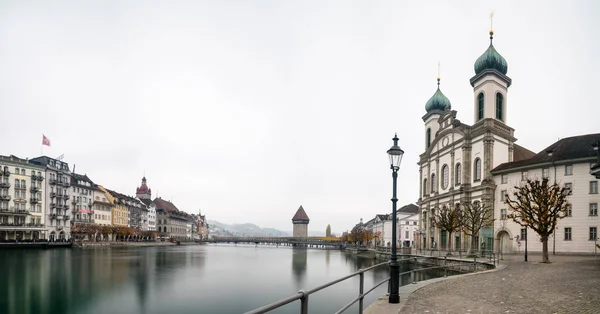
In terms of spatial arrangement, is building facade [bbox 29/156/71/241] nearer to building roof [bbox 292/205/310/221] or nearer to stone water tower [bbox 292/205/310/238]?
building roof [bbox 292/205/310/221]

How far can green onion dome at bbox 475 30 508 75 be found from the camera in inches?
2208

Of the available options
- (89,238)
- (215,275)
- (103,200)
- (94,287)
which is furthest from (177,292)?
(103,200)

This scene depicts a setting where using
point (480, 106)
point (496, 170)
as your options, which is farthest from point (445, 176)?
point (496, 170)

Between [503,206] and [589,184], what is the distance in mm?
9458

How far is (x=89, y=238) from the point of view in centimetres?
9912

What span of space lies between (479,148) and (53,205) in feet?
272

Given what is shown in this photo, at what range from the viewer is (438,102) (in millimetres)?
74938

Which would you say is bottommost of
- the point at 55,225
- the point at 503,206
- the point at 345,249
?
the point at 345,249

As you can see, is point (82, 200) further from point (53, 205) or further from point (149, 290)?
point (149, 290)

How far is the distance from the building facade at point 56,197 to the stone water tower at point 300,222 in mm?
90627

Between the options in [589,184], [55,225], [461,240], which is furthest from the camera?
[55,225]

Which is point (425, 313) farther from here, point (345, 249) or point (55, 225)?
point (345, 249)

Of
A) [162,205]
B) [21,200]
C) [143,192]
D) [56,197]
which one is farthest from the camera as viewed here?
[162,205]

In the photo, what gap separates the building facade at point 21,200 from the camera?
77875mm
